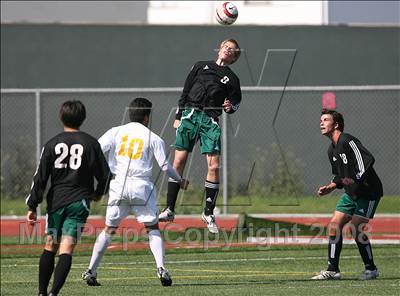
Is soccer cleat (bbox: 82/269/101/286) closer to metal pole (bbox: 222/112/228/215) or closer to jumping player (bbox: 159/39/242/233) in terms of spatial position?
jumping player (bbox: 159/39/242/233)

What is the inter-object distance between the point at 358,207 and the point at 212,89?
257 cm

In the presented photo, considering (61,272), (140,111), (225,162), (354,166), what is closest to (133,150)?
(140,111)

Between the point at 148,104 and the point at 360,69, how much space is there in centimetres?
1703

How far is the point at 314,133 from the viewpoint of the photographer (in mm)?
27516

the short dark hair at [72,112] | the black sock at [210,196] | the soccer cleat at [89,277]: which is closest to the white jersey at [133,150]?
the soccer cleat at [89,277]

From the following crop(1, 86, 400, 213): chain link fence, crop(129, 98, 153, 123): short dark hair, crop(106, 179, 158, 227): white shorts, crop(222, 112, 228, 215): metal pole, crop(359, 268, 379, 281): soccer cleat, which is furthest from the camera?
crop(1, 86, 400, 213): chain link fence

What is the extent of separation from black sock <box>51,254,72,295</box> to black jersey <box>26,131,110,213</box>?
554mm

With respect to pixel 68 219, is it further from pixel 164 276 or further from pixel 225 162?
pixel 225 162

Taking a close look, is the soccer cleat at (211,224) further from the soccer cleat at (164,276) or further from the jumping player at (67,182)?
the jumping player at (67,182)

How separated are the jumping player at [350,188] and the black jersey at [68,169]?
432cm

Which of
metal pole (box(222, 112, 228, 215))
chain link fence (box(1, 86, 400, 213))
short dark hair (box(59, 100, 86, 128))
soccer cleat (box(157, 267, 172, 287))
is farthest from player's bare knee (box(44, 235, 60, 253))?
chain link fence (box(1, 86, 400, 213))

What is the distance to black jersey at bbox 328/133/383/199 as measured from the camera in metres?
16.0

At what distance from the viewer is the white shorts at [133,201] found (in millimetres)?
14523

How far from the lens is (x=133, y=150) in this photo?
14578mm
